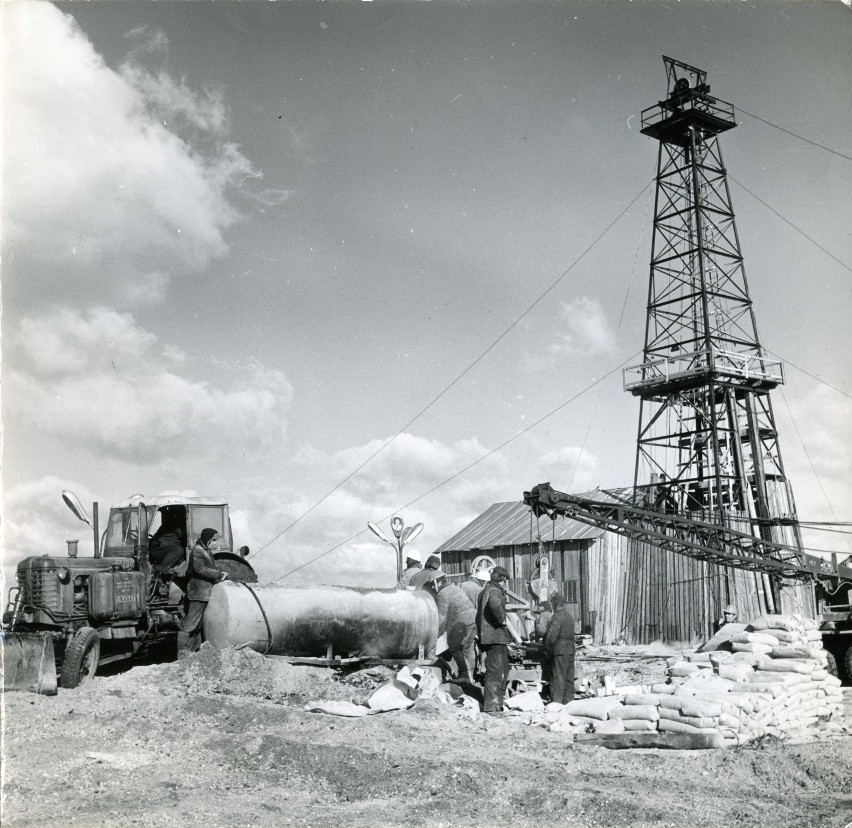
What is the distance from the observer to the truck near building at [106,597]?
10727mm

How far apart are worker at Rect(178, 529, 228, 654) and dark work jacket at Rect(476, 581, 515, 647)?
11.7 ft

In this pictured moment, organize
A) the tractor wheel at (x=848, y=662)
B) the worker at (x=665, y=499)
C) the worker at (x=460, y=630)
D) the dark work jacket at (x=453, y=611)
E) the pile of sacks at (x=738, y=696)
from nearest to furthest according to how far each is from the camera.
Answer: the pile of sacks at (x=738, y=696) < the worker at (x=460, y=630) < the dark work jacket at (x=453, y=611) < the tractor wheel at (x=848, y=662) < the worker at (x=665, y=499)

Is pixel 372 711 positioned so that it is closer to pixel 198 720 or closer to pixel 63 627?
pixel 198 720

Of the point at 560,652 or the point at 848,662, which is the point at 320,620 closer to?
the point at 560,652

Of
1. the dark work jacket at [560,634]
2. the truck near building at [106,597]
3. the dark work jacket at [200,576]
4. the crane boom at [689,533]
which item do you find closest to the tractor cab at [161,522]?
the truck near building at [106,597]

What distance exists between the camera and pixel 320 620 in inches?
507

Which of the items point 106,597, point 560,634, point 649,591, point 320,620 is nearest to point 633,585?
point 649,591

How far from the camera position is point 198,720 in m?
9.59

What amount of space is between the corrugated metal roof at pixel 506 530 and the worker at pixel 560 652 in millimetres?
14190

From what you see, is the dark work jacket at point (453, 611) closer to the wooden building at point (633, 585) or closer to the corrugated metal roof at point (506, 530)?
the wooden building at point (633, 585)

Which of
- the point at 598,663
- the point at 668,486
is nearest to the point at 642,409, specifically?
the point at 668,486

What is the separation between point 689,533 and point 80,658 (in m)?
14.5

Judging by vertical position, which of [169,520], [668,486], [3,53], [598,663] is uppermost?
[3,53]

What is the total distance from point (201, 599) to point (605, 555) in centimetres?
1632
